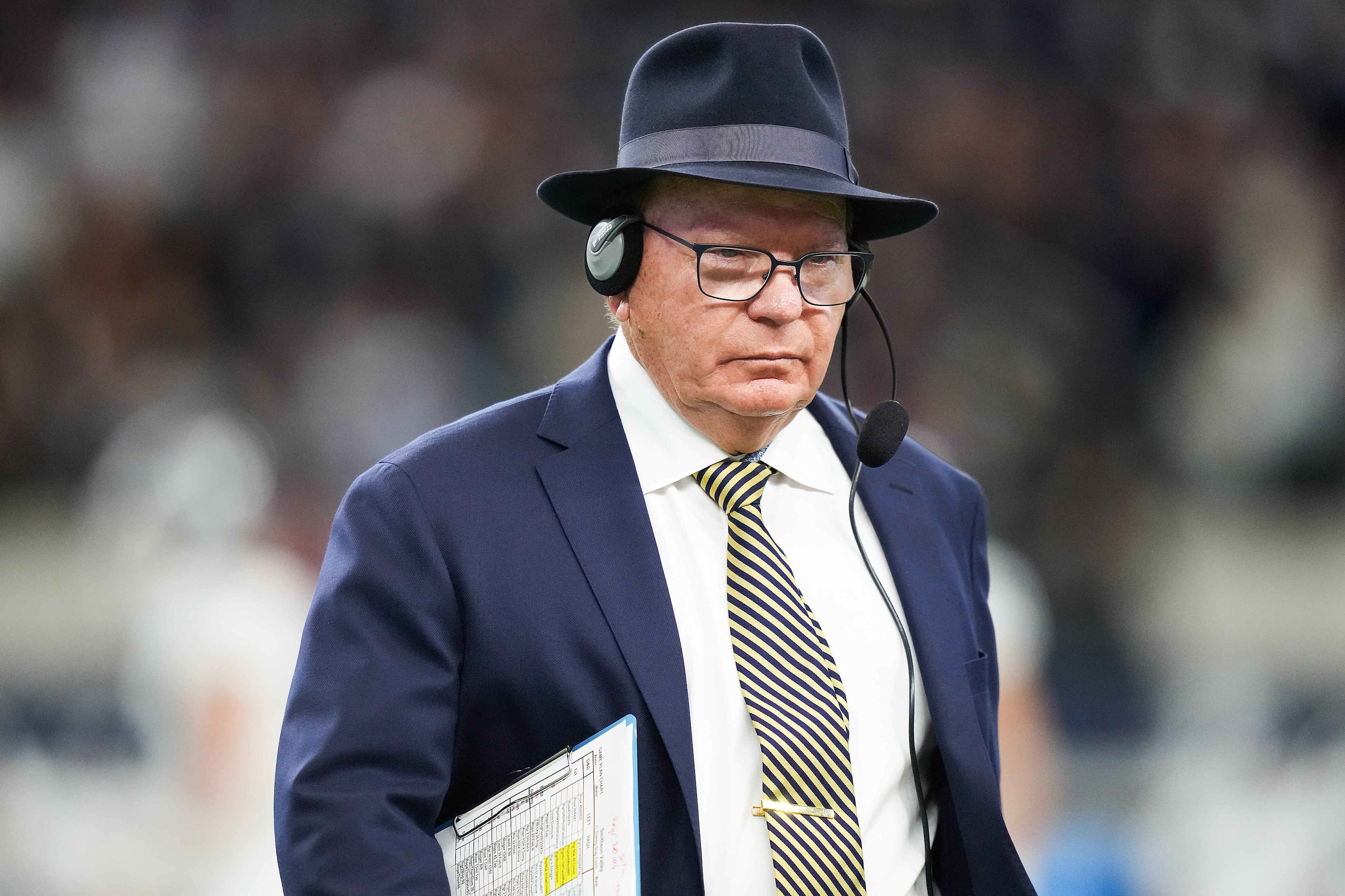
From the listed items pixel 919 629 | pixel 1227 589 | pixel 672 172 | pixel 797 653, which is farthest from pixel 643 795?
pixel 1227 589

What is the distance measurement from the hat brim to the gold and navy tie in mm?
349

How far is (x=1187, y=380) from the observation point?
17.3 ft

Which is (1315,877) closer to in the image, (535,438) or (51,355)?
(535,438)

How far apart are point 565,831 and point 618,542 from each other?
0.33 meters

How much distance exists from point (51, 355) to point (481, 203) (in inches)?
73.0

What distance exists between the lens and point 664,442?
1539mm

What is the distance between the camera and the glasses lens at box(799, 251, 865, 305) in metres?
1.50

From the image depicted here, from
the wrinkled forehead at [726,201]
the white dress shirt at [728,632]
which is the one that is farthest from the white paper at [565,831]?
the wrinkled forehead at [726,201]

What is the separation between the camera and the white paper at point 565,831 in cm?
123

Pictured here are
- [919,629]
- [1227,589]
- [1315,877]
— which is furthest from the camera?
[1227,589]

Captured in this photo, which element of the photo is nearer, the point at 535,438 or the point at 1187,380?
the point at 535,438

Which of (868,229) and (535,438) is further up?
(868,229)

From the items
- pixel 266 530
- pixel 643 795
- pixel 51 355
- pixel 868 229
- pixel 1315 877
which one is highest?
pixel 51 355

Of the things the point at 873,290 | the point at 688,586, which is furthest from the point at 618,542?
the point at 873,290
